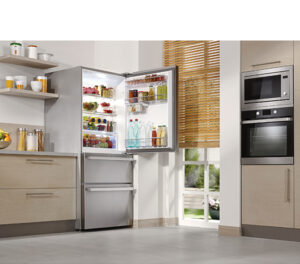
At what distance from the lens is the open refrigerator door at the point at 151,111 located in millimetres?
4746

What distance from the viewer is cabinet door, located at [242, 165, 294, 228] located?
399 cm

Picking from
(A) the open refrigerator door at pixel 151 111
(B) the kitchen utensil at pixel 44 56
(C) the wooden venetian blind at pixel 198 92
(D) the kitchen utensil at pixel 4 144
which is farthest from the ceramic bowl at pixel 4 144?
(C) the wooden venetian blind at pixel 198 92

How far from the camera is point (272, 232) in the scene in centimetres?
410

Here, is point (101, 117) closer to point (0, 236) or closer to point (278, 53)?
point (0, 236)

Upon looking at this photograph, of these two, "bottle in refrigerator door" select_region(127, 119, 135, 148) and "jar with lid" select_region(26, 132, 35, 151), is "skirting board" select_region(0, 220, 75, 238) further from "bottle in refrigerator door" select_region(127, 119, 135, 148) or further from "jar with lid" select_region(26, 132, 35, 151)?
"bottle in refrigerator door" select_region(127, 119, 135, 148)

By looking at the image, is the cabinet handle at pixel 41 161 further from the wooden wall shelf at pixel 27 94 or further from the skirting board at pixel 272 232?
the skirting board at pixel 272 232

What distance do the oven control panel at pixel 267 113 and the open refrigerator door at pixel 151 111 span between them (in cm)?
81

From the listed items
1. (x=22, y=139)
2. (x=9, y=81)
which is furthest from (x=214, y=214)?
(x=9, y=81)

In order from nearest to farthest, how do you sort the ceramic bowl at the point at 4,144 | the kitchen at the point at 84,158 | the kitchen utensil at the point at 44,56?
the kitchen at the point at 84,158
the ceramic bowl at the point at 4,144
the kitchen utensil at the point at 44,56

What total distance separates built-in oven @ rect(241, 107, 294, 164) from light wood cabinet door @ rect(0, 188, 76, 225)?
181 cm

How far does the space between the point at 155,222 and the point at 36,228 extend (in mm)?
1577

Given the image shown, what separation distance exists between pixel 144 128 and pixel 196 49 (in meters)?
1.19
